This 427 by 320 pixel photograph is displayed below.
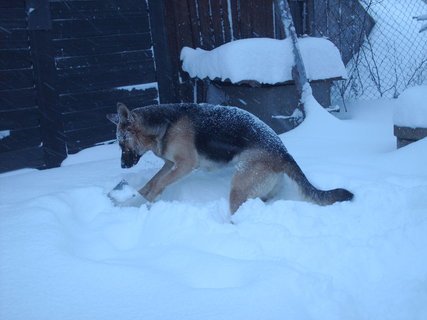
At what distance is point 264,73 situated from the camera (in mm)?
6082

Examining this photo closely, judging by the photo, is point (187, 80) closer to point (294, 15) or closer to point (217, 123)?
point (294, 15)

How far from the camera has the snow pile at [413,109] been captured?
13.3 ft

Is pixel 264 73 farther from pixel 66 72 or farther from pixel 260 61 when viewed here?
pixel 66 72

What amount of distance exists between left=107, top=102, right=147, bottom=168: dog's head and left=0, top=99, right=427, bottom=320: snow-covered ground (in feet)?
1.14

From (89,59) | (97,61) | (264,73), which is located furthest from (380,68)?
(89,59)

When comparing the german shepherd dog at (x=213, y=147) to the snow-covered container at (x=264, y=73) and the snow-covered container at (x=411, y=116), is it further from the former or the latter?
the snow-covered container at (x=264, y=73)

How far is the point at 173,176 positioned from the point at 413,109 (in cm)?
267

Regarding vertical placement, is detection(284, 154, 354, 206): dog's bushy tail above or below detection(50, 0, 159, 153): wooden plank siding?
below

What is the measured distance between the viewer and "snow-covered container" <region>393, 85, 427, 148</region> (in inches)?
160

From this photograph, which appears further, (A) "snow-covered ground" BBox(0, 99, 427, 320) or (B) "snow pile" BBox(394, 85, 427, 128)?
(B) "snow pile" BBox(394, 85, 427, 128)

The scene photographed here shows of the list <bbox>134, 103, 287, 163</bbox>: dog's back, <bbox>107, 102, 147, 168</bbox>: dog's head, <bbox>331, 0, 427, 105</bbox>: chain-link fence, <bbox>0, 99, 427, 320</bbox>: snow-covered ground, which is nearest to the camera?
<bbox>0, 99, 427, 320</bbox>: snow-covered ground

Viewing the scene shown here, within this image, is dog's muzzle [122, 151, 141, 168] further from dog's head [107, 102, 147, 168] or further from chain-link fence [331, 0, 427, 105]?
chain-link fence [331, 0, 427, 105]

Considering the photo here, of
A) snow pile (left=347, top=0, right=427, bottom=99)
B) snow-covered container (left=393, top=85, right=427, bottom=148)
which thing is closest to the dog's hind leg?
snow-covered container (left=393, top=85, right=427, bottom=148)

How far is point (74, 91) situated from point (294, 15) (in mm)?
4865
